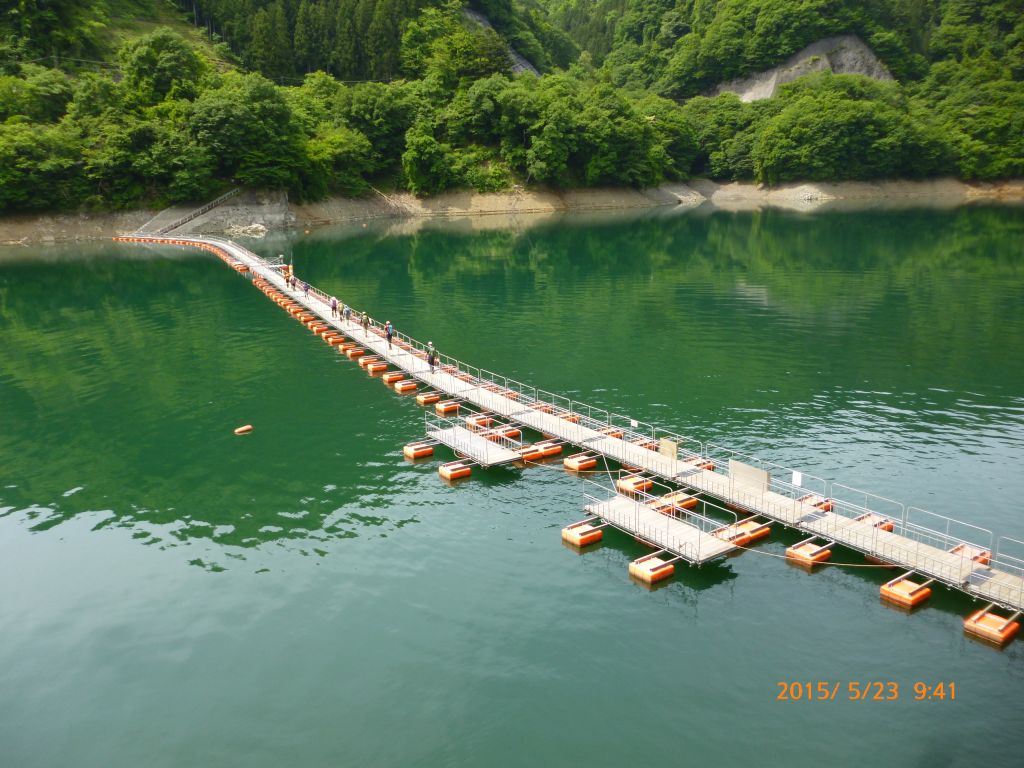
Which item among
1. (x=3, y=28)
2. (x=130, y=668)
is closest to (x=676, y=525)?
(x=130, y=668)

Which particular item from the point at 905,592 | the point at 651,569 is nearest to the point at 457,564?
the point at 651,569

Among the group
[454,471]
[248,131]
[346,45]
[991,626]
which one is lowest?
[991,626]

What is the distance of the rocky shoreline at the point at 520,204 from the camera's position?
4938 inches

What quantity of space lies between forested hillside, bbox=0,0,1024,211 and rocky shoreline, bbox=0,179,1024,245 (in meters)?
2.86

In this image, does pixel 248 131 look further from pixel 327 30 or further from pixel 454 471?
pixel 454 471

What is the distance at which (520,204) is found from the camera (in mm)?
165625

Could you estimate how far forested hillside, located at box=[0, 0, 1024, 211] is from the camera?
126 meters

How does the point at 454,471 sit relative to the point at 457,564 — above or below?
above

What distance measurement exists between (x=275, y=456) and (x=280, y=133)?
118303mm

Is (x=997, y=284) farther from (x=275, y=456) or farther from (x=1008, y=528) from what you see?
(x=275, y=456)

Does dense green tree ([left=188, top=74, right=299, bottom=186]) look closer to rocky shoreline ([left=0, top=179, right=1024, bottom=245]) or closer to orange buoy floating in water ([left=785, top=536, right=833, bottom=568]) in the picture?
rocky shoreline ([left=0, top=179, right=1024, bottom=245])

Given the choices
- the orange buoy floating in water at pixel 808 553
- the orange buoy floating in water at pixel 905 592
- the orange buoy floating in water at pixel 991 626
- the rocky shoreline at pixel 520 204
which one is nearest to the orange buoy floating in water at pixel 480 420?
the orange buoy floating in water at pixel 808 553

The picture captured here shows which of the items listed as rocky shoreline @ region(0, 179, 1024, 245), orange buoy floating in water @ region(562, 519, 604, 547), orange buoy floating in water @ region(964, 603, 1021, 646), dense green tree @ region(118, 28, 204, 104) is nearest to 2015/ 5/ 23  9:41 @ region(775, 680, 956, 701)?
orange buoy floating in water @ region(964, 603, 1021, 646)

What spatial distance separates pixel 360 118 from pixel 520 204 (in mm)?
40405
